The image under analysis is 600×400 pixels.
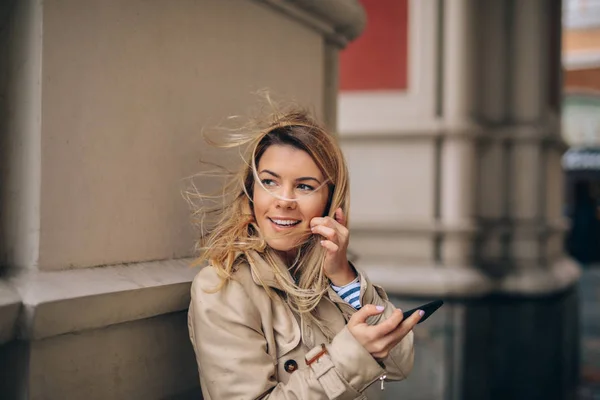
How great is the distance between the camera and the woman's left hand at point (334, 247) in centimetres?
152

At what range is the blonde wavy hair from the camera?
154 centimetres

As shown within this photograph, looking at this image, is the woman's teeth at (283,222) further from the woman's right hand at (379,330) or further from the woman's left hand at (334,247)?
the woman's right hand at (379,330)

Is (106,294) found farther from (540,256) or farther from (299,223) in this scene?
(540,256)

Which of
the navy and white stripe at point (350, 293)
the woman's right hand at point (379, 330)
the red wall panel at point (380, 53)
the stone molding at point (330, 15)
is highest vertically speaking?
the red wall panel at point (380, 53)

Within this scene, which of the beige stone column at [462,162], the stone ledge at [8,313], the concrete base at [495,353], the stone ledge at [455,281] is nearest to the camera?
the stone ledge at [8,313]

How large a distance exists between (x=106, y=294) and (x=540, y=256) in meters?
5.88

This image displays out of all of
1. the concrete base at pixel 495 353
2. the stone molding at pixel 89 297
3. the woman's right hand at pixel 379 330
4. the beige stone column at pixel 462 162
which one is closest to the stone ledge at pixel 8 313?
the stone molding at pixel 89 297

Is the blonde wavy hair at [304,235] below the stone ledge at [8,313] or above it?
above

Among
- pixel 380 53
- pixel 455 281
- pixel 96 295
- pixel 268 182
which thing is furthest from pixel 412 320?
pixel 380 53

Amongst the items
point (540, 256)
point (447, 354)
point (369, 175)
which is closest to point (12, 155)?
point (447, 354)

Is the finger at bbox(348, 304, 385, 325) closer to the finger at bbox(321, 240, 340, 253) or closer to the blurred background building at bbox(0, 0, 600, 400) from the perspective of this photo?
the finger at bbox(321, 240, 340, 253)

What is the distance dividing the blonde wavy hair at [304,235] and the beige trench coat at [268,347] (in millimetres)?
35

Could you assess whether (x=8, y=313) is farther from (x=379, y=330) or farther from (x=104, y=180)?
(x=379, y=330)

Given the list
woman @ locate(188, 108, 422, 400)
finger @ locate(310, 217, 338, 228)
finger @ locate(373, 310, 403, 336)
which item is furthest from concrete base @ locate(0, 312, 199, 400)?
finger @ locate(373, 310, 403, 336)
